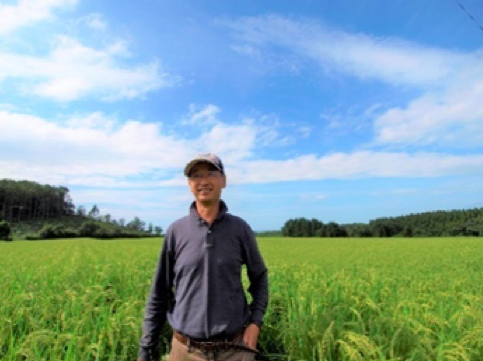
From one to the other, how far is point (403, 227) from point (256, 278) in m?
86.6

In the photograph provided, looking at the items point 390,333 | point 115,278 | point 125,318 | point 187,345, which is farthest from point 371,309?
point 115,278

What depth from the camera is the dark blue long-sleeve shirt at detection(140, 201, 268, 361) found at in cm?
252

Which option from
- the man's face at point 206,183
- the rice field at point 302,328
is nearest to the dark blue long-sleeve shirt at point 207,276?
the man's face at point 206,183

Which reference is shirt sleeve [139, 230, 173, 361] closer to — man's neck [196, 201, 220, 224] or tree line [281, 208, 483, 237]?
man's neck [196, 201, 220, 224]

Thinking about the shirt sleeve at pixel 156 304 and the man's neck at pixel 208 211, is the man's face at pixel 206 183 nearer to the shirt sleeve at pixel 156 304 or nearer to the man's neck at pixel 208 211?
the man's neck at pixel 208 211

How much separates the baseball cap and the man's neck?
0.22 m

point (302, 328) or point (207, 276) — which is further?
point (302, 328)

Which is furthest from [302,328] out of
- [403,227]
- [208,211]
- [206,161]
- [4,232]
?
[403,227]

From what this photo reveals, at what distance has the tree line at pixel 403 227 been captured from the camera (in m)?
73.9

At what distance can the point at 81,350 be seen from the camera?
3346 mm

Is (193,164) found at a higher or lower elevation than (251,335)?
higher

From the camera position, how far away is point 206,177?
8.57 feet

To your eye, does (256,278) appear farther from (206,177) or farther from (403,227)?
(403,227)

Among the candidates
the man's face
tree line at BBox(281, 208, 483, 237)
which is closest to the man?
the man's face
